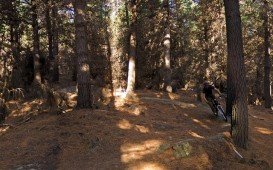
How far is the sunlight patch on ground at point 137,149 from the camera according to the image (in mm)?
9727

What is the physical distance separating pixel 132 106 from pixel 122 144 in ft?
20.0

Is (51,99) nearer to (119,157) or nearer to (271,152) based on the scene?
(119,157)

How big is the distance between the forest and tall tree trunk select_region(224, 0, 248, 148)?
0.03 meters

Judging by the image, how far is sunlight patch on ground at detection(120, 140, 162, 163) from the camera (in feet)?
31.9

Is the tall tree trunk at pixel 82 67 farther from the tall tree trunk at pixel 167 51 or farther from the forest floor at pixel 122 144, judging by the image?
the tall tree trunk at pixel 167 51

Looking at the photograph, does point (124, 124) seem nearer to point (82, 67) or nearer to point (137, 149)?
point (137, 149)

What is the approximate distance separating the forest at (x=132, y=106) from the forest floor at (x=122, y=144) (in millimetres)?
31

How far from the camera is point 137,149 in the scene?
10.4m

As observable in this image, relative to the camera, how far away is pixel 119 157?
988cm

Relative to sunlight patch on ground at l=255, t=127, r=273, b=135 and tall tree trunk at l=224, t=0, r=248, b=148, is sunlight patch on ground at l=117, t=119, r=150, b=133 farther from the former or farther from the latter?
sunlight patch on ground at l=255, t=127, r=273, b=135

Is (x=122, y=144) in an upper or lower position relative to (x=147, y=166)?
upper

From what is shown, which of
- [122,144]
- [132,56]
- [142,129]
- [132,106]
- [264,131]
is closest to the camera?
[122,144]

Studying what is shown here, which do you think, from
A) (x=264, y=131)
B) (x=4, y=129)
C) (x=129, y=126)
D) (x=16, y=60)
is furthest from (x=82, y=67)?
(x=16, y=60)

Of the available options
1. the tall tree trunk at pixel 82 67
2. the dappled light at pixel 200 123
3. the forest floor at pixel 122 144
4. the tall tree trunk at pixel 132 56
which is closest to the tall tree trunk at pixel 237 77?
the forest floor at pixel 122 144
